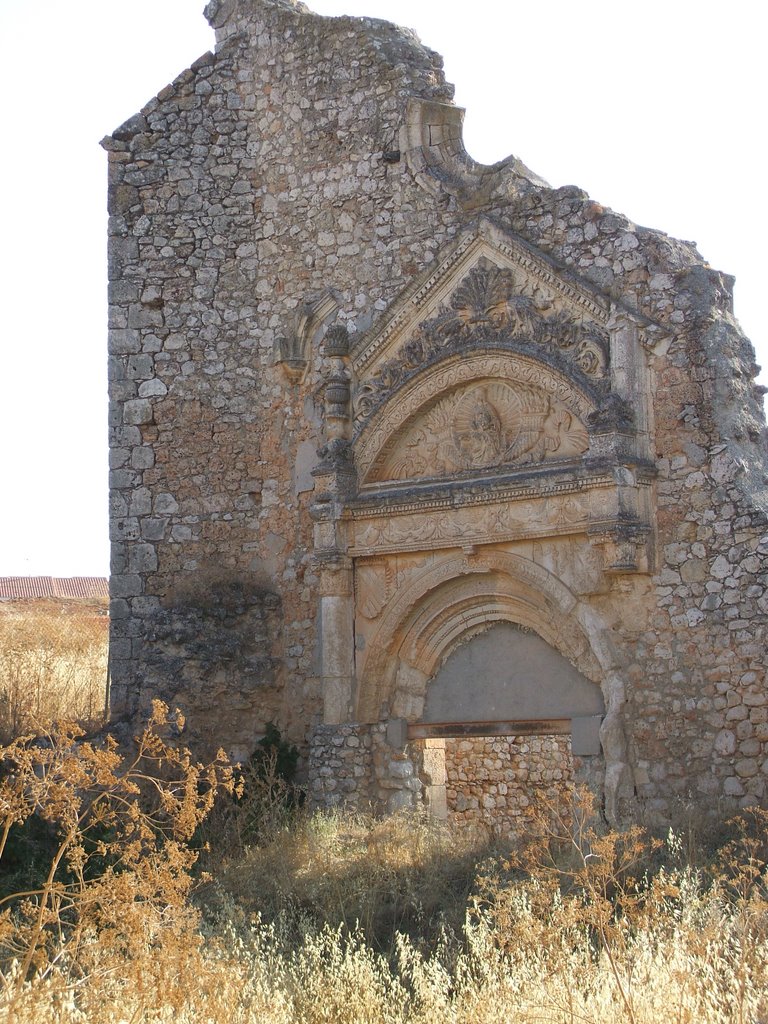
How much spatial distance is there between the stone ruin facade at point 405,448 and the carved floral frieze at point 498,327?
0.09 ft

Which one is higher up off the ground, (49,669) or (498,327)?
(498,327)

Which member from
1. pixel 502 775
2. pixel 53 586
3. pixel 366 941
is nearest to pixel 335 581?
pixel 366 941

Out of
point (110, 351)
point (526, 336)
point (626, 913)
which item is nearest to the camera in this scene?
point (626, 913)

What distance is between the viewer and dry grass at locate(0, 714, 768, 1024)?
19.9 feet

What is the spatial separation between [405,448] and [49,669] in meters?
4.62

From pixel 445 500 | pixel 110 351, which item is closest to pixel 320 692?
pixel 445 500

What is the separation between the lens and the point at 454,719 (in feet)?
39.1

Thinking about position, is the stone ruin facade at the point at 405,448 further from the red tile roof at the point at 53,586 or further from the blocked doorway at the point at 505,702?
the red tile roof at the point at 53,586

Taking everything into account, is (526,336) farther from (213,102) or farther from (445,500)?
(213,102)

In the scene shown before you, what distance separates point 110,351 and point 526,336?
416 cm

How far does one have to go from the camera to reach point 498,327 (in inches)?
463

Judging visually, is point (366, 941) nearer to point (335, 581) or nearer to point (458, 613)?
point (458, 613)

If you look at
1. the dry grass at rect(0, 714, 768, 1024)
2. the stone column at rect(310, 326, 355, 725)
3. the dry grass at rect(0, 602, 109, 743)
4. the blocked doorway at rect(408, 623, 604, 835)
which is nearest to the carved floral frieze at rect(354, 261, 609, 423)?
the stone column at rect(310, 326, 355, 725)

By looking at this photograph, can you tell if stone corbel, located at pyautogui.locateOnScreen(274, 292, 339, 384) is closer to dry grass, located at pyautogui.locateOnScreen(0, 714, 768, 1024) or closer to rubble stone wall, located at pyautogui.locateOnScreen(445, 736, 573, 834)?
rubble stone wall, located at pyautogui.locateOnScreen(445, 736, 573, 834)
